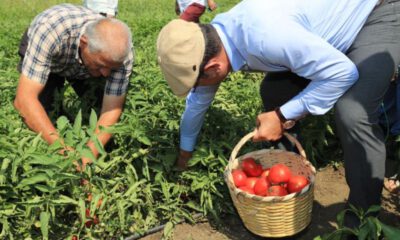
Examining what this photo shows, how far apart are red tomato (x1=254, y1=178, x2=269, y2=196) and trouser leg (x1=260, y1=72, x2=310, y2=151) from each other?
0.49 meters

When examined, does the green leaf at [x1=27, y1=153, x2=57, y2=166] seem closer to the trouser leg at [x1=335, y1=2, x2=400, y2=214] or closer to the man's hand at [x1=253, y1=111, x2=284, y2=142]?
the man's hand at [x1=253, y1=111, x2=284, y2=142]

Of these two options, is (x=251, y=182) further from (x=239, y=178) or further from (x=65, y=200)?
(x=65, y=200)

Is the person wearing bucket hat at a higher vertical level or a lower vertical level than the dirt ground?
higher

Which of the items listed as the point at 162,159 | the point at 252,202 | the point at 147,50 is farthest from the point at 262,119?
the point at 147,50

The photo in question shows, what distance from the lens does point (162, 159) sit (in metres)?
3.05

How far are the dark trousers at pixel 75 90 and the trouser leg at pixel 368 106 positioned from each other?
1948mm

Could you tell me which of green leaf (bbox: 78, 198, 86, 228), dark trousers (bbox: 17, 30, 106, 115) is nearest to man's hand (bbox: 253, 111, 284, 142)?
green leaf (bbox: 78, 198, 86, 228)

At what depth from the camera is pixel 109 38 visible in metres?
2.91

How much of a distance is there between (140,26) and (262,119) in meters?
4.42

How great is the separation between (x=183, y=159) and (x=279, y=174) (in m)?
0.67

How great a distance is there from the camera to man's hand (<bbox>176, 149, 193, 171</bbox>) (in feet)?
9.91

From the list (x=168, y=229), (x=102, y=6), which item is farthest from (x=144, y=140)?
(x=102, y=6)

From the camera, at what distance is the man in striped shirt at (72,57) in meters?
2.94

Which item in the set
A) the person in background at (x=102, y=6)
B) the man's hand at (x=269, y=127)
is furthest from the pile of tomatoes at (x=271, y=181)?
the person in background at (x=102, y=6)
